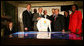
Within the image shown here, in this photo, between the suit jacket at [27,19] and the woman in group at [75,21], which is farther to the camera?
the suit jacket at [27,19]

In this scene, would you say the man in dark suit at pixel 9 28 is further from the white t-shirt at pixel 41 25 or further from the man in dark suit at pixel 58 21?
the man in dark suit at pixel 58 21

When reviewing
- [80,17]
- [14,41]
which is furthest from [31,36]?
[80,17]

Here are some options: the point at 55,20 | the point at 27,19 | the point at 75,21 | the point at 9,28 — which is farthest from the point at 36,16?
the point at 75,21

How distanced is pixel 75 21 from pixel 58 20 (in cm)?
24

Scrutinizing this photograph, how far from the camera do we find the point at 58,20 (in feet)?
5.96

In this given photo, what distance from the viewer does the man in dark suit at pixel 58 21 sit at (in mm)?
1795

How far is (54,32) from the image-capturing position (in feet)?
5.95

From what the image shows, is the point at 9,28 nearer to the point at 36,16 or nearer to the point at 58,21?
the point at 36,16

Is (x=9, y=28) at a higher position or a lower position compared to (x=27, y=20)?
lower

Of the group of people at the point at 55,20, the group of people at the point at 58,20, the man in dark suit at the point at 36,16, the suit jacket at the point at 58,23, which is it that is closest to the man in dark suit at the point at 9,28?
the group of people at the point at 55,20

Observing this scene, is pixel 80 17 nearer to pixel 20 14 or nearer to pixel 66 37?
pixel 66 37

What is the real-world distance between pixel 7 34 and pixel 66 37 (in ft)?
2.69

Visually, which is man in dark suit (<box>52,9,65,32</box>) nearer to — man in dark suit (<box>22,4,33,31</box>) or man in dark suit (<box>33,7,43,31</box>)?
man in dark suit (<box>33,7,43,31</box>)

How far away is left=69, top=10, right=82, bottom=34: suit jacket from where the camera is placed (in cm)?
171
